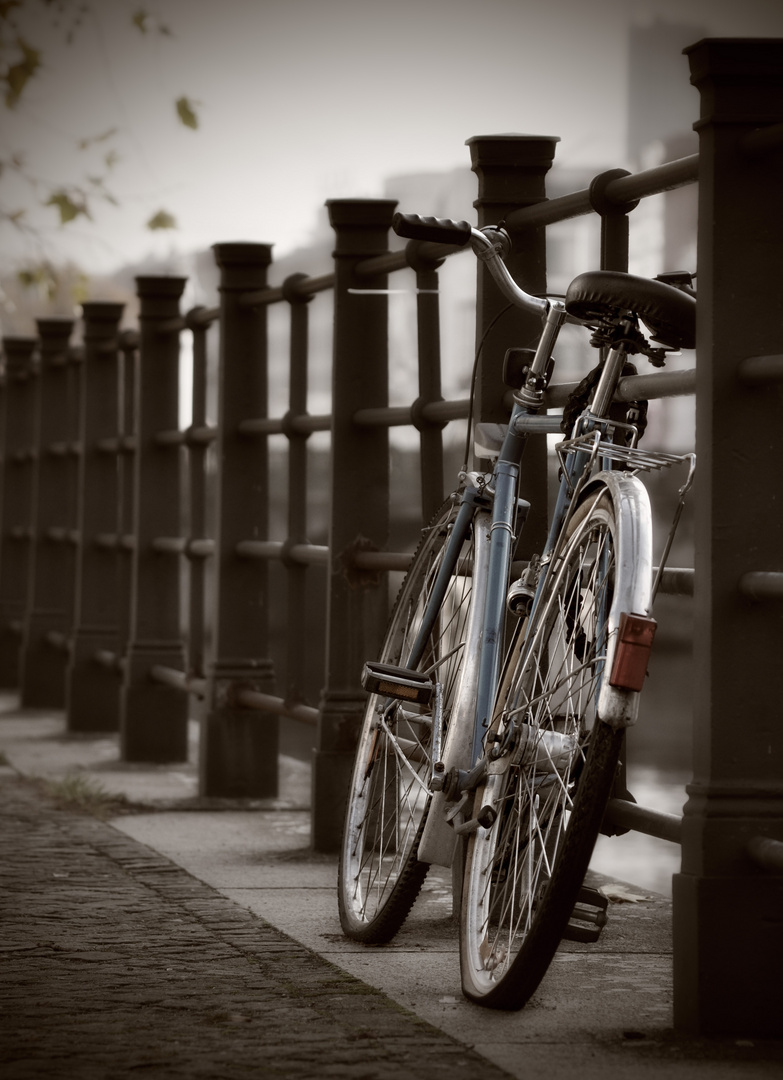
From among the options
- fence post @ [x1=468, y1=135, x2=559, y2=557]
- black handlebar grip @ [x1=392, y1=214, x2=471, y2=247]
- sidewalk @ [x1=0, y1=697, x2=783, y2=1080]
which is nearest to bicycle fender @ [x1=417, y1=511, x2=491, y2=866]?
sidewalk @ [x1=0, y1=697, x2=783, y2=1080]

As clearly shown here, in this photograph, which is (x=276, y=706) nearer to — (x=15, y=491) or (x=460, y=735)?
(x=460, y=735)

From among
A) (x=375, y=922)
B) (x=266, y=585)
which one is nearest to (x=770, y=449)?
(x=375, y=922)

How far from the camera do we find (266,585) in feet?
22.5

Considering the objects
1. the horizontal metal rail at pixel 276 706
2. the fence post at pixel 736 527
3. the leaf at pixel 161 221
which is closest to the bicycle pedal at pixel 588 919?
the fence post at pixel 736 527

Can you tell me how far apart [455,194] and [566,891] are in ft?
131

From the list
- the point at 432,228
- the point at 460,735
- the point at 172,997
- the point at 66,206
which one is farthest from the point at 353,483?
the point at 66,206

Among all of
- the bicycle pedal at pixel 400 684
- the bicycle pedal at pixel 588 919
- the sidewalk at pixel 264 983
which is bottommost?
the sidewalk at pixel 264 983

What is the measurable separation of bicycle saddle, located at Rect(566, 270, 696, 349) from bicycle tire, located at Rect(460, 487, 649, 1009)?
1.21ft

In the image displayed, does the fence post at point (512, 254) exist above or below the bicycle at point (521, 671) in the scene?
above

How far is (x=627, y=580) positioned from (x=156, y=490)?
211 inches

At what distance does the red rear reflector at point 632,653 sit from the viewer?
2898mm

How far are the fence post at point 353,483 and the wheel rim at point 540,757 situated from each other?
6.41 feet

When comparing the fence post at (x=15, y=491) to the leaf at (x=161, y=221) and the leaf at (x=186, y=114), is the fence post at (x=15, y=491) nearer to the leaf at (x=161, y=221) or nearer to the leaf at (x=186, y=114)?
the leaf at (x=161, y=221)

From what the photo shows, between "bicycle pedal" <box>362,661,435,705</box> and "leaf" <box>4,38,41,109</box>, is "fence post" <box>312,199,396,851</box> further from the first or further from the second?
"leaf" <box>4,38,41,109</box>
